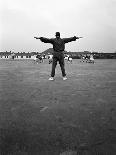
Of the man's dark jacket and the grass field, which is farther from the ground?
the man's dark jacket

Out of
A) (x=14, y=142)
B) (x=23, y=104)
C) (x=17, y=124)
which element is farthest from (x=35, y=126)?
(x=23, y=104)

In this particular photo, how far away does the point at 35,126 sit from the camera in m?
5.24

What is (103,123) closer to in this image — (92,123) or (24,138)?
(92,123)

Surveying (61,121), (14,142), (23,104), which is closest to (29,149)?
(14,142)

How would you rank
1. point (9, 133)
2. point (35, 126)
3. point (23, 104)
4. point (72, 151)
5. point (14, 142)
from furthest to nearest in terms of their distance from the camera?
point (23, 104) < point (35, 126) < point (9, 133) < point (14, 142) < point (72, 151)

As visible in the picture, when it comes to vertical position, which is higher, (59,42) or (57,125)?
(59,42)

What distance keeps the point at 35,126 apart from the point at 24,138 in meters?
0.64

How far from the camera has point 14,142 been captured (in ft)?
14.6

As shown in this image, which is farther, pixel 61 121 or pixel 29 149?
pixel 61 121

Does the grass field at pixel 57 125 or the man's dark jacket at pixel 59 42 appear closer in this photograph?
the grass field at pixel 57 125

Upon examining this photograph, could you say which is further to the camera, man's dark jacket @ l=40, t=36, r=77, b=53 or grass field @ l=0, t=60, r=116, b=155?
man's dark jacket @ l=40, t=36, r=77, b=53

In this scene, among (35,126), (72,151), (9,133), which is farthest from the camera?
(35,126)

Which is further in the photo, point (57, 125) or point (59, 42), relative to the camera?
point (59, 42)

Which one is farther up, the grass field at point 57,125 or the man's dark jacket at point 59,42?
the man's dark jacket at point 59,42
